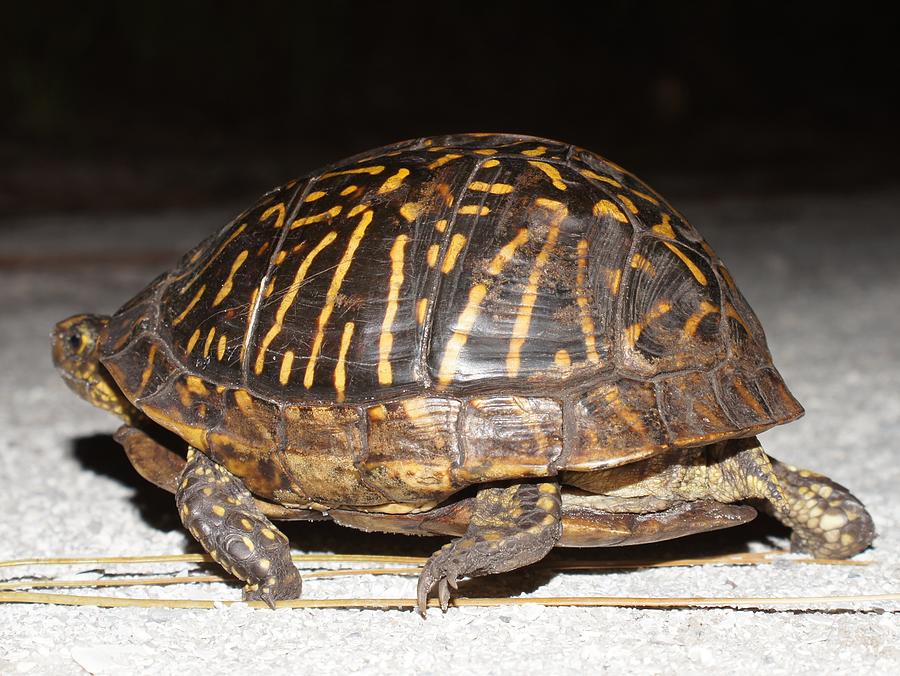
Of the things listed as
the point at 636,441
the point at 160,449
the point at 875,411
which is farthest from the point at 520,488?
the point at 875,411

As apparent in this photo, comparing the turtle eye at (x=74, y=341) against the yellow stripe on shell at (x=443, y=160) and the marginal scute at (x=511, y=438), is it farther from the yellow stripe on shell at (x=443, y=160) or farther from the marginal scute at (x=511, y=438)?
the marginal scute at (x=511, y=438)

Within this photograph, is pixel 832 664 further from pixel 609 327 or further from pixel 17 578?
pixel 17 578

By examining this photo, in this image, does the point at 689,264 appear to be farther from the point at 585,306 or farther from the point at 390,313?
the point at 390,313

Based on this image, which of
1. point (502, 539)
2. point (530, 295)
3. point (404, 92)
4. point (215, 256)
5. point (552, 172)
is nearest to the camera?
point (502, 539)

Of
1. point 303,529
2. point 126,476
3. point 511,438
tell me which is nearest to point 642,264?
point 511,438

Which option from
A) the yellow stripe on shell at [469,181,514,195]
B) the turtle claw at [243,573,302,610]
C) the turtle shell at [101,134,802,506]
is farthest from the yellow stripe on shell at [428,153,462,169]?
the turtle claw at [243,573,302,610]

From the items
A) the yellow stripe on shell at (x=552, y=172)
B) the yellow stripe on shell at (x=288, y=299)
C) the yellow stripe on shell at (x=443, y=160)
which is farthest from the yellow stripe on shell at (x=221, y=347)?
the yellow stripe on shell at (x=552, y=172)
